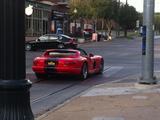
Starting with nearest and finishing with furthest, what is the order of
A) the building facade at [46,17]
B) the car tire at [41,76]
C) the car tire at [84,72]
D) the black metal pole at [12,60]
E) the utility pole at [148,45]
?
the black metal pole at [12,60], the utility pole at [148,45], the car tire at [84,72], the car tire at [41,76], the building facade at [46,17]

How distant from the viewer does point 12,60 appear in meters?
4.15

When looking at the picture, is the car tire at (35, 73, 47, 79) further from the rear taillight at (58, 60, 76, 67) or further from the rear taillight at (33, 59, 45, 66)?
the rear taillight at (58, 60, 76, 67)

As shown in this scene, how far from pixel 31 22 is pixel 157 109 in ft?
173

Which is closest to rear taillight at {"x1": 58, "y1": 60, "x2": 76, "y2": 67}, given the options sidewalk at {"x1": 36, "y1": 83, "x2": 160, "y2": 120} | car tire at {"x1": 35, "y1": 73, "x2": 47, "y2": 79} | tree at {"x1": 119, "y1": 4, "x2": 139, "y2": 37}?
car tire at {"x1": 35, "y1": 73, "x2": 47, "y2": 79}

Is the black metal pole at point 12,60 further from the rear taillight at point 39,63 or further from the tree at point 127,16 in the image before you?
the tree at point 127,16

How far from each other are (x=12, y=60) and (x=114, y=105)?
6.62 m

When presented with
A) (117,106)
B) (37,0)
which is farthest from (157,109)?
(37,0)

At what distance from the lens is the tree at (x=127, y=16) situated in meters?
98.0

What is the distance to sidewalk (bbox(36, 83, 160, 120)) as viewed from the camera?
9117 millimetres

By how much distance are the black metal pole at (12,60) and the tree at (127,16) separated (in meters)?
92.0

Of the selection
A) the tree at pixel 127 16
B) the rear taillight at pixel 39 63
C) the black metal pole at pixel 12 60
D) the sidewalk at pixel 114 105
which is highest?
the tree at pixel 127 16

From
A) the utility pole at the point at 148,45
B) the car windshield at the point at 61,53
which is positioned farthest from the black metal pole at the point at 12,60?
the car windshield at the point at 61,53

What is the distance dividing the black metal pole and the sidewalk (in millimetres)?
4765

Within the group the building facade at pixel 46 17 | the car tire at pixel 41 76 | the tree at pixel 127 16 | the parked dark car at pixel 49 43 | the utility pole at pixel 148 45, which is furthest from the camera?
the tree at pixel 127 16
